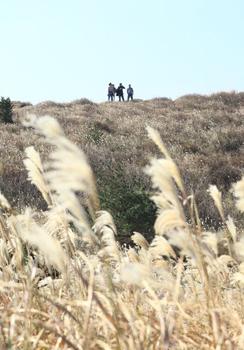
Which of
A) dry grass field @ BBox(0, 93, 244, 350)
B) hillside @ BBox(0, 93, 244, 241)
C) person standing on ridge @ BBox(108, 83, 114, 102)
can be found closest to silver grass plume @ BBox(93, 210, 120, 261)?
dry grass field @ BBox(0, 93, 244, 350)

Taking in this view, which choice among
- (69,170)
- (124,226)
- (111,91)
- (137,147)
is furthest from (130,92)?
(69,170)

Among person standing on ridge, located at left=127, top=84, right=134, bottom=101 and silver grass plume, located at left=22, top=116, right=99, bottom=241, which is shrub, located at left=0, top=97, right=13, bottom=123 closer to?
person standing on ridge, located at left=127, top=84, right=134, bottom=101

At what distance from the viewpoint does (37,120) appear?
202 centimetres

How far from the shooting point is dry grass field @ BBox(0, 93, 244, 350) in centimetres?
201

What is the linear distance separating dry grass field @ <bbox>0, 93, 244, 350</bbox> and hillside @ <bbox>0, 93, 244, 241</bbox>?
0.15 feet

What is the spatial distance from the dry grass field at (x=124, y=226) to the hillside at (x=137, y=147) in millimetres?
47

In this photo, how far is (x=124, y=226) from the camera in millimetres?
10969

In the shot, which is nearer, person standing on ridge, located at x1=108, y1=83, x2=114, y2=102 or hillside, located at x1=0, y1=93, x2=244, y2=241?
hillside, located at x1=0, y1=93, x2=244, y2=241

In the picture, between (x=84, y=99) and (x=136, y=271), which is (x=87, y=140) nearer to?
(x=84, y=99)

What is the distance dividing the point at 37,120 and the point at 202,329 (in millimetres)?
1006

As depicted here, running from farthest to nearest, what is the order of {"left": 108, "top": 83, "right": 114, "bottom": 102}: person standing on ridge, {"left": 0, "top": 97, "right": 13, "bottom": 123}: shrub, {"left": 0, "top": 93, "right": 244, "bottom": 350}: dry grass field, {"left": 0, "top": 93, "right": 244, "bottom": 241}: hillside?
{"left": 108, "top": 83, "right": 114, "bottom": 102}: person standing on ridge, {"left": 0, "top": 97, "right": 13, "bottom": 123}: shrub, {"left": 0, "top": 93, "right": 244, "bottom": 241}: hillside, {"left": 0, "top": 93, "right": 244, "bottom": 350}: dry grass field

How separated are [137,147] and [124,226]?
13449 mm

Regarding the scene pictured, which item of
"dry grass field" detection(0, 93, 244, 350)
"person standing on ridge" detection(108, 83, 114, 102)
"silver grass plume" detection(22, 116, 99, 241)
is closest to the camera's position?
"silver grass plume" detection(22, 116, 99, 241)

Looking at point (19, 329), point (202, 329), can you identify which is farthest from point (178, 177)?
point (19, 329)
